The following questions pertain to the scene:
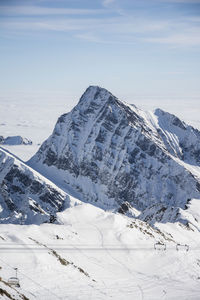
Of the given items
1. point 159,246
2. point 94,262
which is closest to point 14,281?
point 94,262

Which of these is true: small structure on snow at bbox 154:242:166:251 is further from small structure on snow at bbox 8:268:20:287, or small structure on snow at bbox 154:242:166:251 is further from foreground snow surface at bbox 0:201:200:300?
small structure on snow at bbox 8:268:20:287

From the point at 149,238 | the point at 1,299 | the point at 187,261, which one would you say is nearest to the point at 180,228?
A: the point at 149,238

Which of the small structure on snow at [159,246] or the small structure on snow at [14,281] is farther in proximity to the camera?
the small structure on snow at [159,246]

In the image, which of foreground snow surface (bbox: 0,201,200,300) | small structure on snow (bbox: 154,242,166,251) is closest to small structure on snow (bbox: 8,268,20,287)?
foreground snow surface (bbox: 0,201,200,300)

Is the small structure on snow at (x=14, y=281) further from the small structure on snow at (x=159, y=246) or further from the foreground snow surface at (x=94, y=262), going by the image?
the small structure on snow at (x=159, y=246)

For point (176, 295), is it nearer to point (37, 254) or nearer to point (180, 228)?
point (37, 254)

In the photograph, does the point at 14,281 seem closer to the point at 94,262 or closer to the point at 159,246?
the point at 94,262

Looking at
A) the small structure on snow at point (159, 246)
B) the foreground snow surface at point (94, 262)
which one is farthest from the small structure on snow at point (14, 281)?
the small structure on snow at point (159, 246)

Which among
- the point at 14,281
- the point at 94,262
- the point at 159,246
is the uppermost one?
the point at 14,281
